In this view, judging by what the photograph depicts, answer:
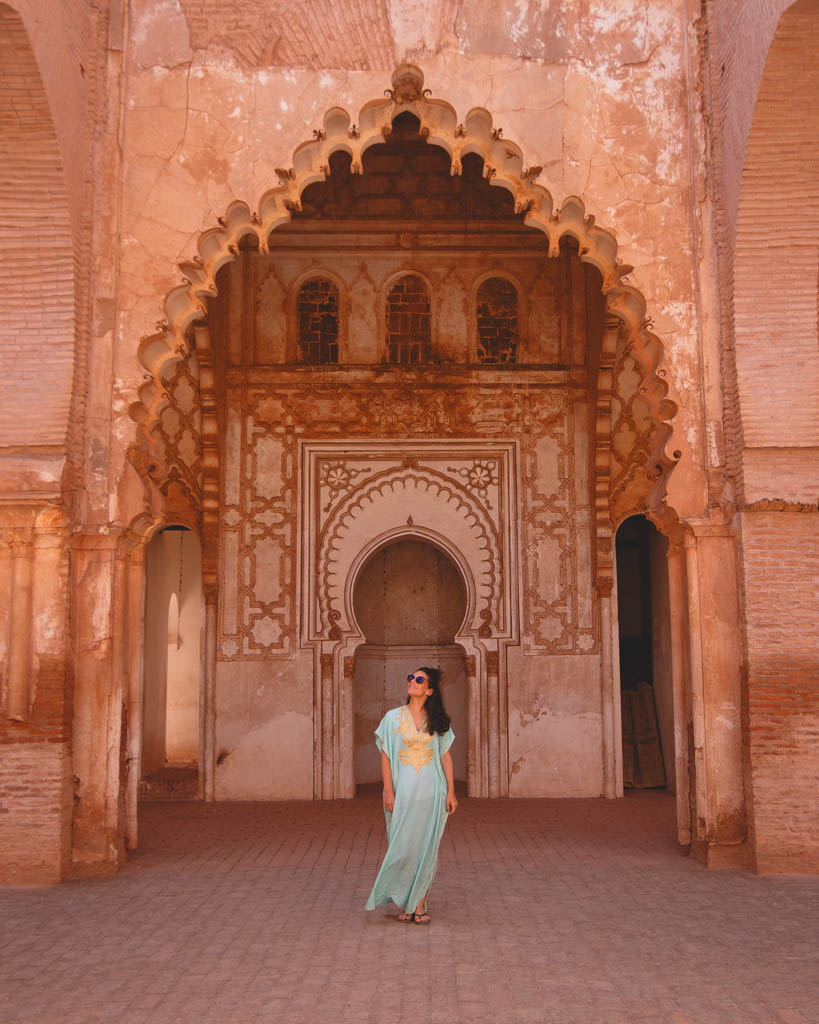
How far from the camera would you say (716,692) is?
7.65 meters

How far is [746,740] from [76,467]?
16.5ft

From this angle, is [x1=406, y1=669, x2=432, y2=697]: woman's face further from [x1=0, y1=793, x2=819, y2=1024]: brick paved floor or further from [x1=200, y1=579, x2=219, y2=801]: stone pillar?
[x1=200, y1=579, x2=219, y2=801]: stone pillar

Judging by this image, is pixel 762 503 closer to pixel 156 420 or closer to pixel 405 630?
pixel 156 420

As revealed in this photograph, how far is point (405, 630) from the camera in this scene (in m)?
13.2


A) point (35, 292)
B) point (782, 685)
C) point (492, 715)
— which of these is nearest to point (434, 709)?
point (782, 685)

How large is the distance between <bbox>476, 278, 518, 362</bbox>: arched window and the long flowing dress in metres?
6.96

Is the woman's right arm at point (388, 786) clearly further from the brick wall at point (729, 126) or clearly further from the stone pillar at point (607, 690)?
the stone pillar at point (607, 690)

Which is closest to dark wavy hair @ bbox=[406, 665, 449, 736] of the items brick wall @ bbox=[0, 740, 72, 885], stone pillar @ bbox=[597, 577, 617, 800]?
brick wall @ bbox=[0, 740, 72, 885]

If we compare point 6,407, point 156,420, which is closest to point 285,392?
point 156,420

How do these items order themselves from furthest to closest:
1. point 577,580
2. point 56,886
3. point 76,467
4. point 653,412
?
point 577,580, point 653,412, point 76,467, point 56,886

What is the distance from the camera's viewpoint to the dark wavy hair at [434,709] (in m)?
6.10

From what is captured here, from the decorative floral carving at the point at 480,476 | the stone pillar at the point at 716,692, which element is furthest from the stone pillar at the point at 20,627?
the decorative floral carving at the point at 480,476

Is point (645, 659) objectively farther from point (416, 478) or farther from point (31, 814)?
point (31, 814)

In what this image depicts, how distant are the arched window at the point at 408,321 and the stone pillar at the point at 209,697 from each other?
3.38 m
